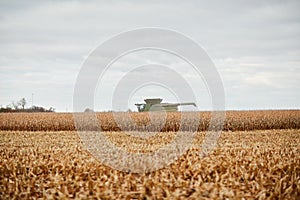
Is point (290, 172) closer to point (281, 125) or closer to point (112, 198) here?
point (112, 198)

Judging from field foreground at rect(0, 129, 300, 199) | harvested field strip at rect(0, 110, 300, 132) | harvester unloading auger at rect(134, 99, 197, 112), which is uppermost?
harvester unloading auger at rect(134, 99, 197, 112)

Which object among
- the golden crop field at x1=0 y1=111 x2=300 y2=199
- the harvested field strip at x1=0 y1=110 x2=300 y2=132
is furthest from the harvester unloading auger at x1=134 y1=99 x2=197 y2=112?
the golden crop field at x1=0 y1=111 x2=300 y2=199

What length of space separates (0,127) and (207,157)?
12.5 meters

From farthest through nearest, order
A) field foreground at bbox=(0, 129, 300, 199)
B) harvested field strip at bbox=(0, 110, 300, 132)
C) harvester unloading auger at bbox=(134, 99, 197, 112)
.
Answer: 1. harvester unloading auger at bbox=(134, 99, 197, 112)
2. harvested field strip at bbox=(0, 110, 300, 132)
3. field foreground at bbox=(0, 129, 300, 199)

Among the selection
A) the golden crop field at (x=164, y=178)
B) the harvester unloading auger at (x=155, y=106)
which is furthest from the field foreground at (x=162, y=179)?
the harvester unloading auger at (x=155, y=106)

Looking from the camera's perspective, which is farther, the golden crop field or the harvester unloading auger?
the harvester unloading auger

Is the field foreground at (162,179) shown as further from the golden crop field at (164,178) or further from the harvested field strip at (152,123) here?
the harvested field strip at (152,123)

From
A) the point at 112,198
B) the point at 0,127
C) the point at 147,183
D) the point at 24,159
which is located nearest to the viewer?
the point at 112,198

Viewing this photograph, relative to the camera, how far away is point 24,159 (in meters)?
6.64

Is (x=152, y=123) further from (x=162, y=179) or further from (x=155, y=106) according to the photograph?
(x=162, y=179)

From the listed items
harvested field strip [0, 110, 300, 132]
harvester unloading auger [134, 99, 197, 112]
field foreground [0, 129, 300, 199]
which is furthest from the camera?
harvester unloading auger [134, 99, 197, 112]

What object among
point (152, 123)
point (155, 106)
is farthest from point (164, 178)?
point (155, 106)

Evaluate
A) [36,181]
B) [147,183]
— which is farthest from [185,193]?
[36,181]

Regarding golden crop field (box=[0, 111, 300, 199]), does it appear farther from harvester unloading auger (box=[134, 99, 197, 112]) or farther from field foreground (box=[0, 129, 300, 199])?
harvester unloading auger (box=[134, 99, 197, 112])
